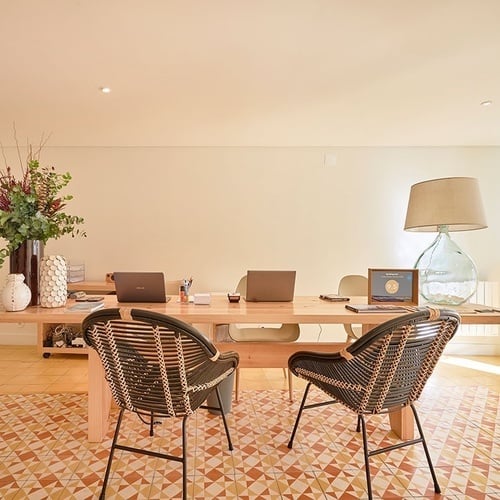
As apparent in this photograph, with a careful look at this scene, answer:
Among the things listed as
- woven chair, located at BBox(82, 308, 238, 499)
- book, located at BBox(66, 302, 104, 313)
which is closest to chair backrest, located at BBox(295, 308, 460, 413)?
woven chair, located at BBox(82, 308, 238, 499)

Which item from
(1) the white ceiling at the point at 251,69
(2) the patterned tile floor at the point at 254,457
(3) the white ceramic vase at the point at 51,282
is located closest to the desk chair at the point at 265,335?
(2) the patterned tile floor at the point at 254,457

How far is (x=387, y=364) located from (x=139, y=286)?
1.37 m

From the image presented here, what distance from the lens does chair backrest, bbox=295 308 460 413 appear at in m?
1.29

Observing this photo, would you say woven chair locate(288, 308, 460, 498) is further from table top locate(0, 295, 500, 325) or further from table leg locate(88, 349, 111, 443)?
table leg locate(88, 349, 111, 443)

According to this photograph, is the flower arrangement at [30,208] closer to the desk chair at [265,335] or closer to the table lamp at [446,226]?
the desk chair at [265,335]

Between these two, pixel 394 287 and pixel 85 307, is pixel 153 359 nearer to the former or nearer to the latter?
pixel 85 307

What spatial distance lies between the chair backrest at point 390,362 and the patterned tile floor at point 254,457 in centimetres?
44

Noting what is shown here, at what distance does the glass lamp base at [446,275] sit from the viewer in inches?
75.6

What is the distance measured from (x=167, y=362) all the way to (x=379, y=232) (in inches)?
127

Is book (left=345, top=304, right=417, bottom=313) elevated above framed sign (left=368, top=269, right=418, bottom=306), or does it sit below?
below

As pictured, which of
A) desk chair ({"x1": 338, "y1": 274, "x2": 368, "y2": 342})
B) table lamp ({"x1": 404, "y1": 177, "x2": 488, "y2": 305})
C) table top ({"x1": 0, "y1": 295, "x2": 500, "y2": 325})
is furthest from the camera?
desk chair ({"x1": 338, "y1": 274, "x2": 368, "y2": 342})

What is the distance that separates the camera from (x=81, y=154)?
3830 millimetres

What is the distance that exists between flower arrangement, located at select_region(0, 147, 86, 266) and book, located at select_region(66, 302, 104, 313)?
42cm

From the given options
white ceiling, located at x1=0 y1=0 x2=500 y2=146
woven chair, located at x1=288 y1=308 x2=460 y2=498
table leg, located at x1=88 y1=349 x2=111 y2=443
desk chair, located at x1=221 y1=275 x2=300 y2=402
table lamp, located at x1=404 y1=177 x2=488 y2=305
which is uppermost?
white ceiling, located at x1=0 y1=0 x2=500 y2=146
